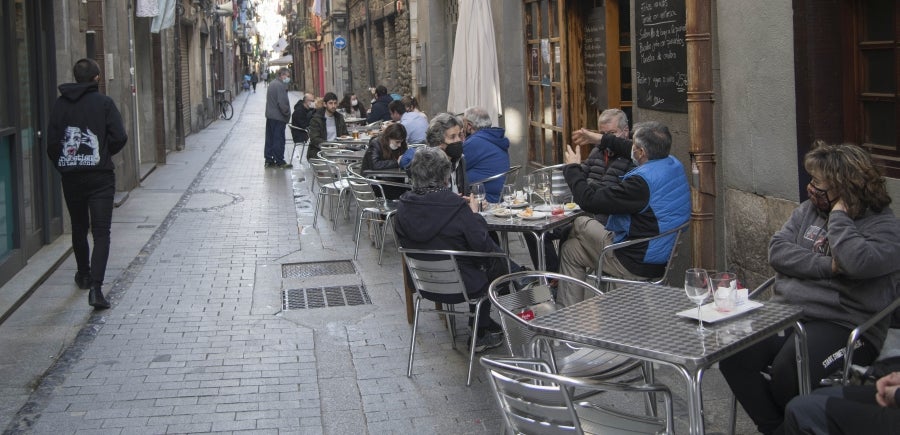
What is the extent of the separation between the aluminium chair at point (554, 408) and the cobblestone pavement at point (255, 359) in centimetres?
139

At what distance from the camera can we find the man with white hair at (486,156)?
8.89 metres

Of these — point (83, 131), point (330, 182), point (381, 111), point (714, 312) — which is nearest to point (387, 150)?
point (330, 182)

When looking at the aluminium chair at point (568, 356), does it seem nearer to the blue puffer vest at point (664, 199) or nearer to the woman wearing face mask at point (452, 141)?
the blue puffer vest at point (664, 199)

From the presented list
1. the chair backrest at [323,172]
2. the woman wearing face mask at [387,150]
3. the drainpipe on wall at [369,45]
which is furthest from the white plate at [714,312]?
the drainpipe on wall at [369,45]

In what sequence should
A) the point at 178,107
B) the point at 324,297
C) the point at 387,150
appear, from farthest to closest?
the point at 178,107 → the point at 387,150 → the point at 324,297

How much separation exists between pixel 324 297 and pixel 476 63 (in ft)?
16.3

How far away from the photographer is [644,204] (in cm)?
605

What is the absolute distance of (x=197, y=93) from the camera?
29984 millimetres

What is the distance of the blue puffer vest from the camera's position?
606 cm

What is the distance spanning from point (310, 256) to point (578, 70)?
3299mm

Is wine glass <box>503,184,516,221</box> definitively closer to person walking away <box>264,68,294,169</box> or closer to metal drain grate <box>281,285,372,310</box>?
metal drain grate <box>281,285,372,310</box>

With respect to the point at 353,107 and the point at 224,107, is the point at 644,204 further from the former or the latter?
the point at 224,107

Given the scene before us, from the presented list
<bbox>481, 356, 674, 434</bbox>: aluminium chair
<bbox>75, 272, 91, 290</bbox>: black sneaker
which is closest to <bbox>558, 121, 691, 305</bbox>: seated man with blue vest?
<bbox>481, 356, 674, 434</bbox>: aluminium chair

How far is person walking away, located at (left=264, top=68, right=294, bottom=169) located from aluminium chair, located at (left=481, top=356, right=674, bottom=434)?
48.8ft
